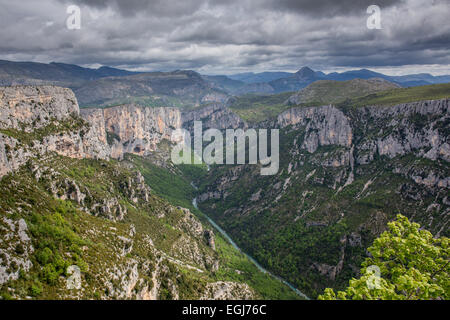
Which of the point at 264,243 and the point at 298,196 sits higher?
the point at 298,196

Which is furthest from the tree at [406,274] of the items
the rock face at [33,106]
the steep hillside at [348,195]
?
the steep hillside at [348,195]

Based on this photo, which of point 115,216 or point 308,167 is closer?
point 115,216

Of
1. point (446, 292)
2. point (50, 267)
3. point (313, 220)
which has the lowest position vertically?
point (313, 220)

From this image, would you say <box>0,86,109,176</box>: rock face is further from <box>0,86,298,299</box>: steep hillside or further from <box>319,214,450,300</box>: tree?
<box>319,214,450,300</box>: tree

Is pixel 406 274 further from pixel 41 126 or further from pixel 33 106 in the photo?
pixel 33 106
